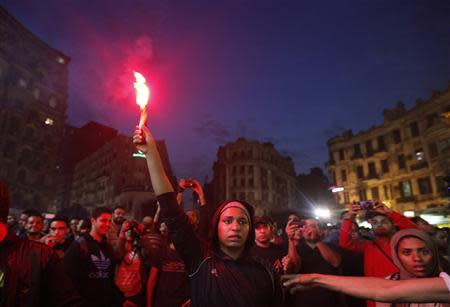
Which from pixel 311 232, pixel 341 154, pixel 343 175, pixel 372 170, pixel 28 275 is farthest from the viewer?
pixel 341 154

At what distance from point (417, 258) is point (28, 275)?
3.85 meters

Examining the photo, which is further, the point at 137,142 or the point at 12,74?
the point at 12,74

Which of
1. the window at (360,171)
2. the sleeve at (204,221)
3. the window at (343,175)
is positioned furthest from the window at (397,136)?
the sleeve at (204,221)

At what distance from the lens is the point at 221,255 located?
106 inches

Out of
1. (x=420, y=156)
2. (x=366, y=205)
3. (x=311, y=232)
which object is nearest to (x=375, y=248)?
(x=366, y=205)

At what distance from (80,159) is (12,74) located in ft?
101

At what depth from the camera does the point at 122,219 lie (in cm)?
613

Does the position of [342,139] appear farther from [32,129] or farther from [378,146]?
[32,129]

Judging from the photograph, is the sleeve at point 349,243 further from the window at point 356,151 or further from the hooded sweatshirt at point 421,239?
the window at point 356,151

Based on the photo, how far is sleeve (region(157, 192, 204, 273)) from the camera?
8.41ft

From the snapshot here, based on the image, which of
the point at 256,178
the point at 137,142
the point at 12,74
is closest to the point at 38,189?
the point at 12,74

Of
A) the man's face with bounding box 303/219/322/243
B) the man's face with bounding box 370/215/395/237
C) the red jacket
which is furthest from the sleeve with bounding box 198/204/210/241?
the man's face with bounding box 370/215/395/237

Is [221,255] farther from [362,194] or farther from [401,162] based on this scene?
[362,194]

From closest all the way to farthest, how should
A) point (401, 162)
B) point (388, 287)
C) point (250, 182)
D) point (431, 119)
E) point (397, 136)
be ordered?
point (388, 287) → point (431, 119) → point (401, 162) → point (397, 136) → point (250, 182)
